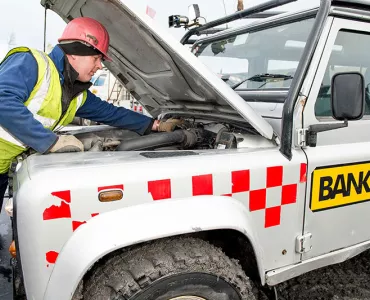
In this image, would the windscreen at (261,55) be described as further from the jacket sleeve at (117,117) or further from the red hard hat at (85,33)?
the red hard hat at (85,33)

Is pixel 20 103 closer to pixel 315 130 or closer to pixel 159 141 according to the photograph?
pixel 159 141

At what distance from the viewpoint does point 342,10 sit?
6.03 ft

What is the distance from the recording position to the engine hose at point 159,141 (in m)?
2.11

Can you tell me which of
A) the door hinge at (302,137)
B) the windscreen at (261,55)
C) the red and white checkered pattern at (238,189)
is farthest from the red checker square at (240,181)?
the windscreen at (261,55)

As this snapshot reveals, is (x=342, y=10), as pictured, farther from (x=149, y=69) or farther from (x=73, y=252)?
(x=73, y=252)

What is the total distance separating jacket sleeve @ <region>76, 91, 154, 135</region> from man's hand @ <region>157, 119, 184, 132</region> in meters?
0.11

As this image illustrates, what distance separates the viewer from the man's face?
2.04 meters

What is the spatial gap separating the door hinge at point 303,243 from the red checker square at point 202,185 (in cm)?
61

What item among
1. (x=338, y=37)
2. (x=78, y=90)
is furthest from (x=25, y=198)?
(x=338, y=37)

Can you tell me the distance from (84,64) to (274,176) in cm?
124

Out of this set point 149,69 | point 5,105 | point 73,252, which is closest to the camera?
point 73,252

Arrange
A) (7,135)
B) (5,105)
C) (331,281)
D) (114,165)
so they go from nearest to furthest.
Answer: (114,165) < (5,105) < (7,135) < (331,281)

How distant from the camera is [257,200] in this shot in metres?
1.71

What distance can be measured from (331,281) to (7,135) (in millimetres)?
2398
